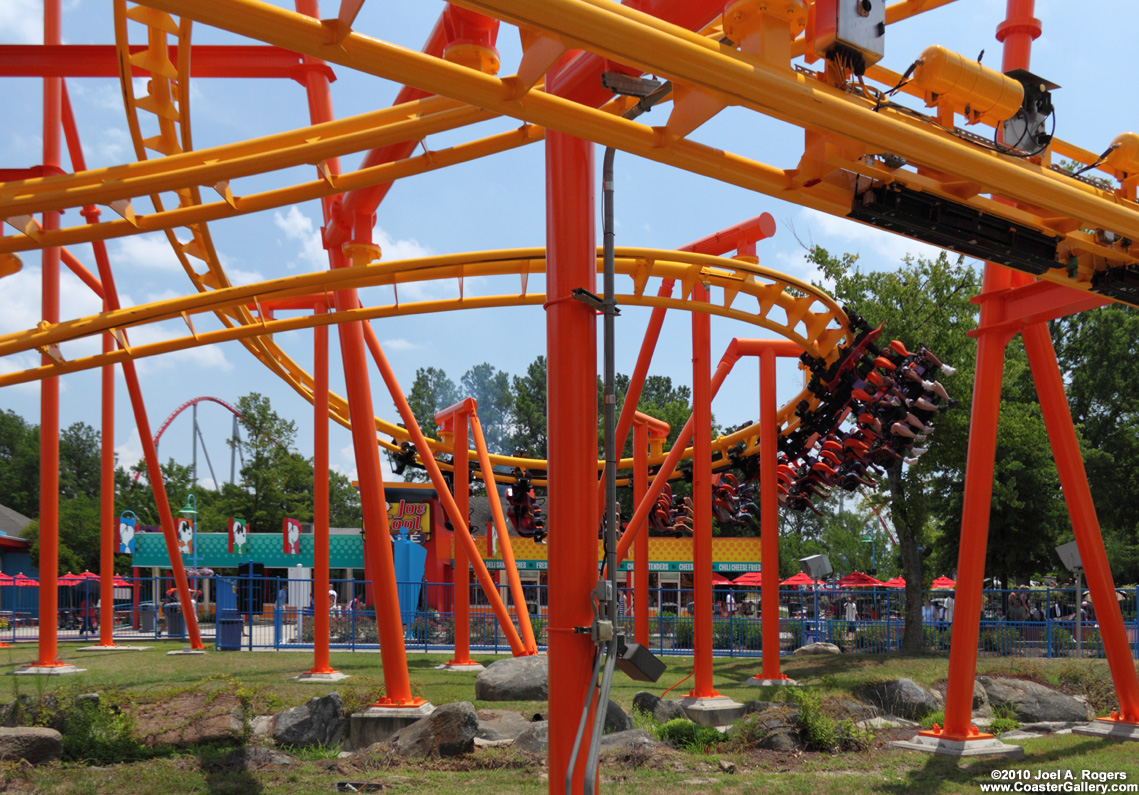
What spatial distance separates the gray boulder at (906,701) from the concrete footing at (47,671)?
10955 millimetres

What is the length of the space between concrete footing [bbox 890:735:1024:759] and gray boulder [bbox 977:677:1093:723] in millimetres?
2832

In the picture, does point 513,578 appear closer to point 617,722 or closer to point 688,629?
point 617,722

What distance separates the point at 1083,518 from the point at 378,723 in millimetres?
7327

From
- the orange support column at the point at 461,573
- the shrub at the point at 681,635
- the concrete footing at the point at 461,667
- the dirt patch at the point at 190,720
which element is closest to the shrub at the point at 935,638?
the shrub at the point at 681,635

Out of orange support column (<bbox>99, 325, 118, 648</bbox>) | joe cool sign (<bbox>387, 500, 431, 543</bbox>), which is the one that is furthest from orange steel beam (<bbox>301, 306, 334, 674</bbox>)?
joe cool sign (<bbox>387, 500, 431, 543</bbox>)

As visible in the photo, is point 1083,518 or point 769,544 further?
point 769,544

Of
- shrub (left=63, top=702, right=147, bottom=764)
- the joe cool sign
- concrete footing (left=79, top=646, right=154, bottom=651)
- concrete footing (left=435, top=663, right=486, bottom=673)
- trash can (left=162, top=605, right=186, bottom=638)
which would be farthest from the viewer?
the joe cool sign

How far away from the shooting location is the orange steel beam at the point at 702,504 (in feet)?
39.0

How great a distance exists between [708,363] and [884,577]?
45.7 metres

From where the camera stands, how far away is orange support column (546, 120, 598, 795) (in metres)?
5.36

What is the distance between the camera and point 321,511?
45.6 ft

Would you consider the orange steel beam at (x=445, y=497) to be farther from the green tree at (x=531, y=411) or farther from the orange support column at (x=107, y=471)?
the green tree at (x=531, y=411)

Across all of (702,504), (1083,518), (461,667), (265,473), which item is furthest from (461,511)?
(265,473)

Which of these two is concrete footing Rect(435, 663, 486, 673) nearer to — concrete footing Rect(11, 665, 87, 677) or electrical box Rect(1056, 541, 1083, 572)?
concrete footing Rect(11, 665, 87, 677)
